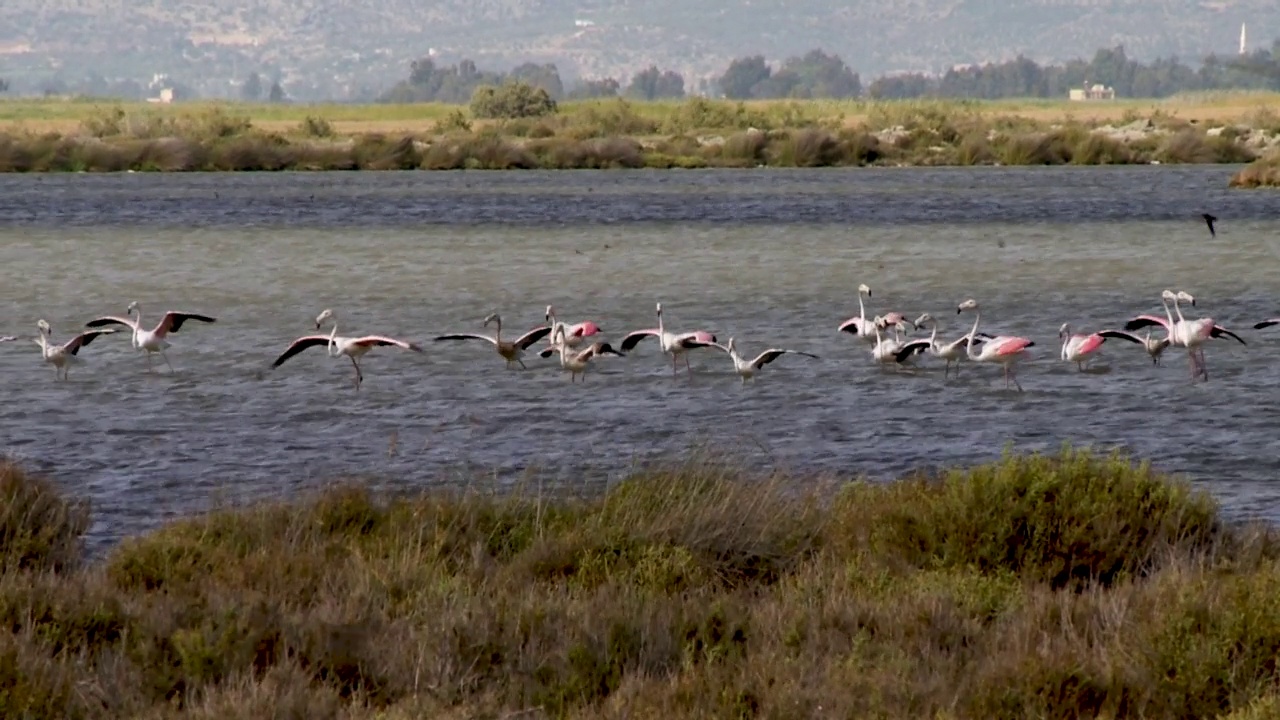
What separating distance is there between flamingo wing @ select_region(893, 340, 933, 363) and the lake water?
27 centimetres

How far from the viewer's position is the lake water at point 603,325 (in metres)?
16.1

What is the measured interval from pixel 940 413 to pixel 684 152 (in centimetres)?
7405

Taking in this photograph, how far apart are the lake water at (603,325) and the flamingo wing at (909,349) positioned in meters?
0.27

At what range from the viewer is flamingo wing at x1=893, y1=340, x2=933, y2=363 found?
66.4 feet

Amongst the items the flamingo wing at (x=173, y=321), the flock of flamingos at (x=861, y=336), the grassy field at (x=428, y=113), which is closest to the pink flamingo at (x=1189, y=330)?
the flock of flamingos at (x=861, y=336)

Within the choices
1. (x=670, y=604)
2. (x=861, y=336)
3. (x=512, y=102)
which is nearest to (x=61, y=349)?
(x=861, y=336)

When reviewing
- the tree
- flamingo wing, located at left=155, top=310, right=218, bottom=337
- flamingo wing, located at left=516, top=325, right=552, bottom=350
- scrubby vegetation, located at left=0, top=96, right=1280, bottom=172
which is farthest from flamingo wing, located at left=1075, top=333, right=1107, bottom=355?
the tree

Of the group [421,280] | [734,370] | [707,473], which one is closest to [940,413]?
[734,370]

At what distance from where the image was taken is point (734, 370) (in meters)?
21.5

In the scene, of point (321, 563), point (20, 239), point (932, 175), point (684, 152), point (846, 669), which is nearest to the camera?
point (846, 669)

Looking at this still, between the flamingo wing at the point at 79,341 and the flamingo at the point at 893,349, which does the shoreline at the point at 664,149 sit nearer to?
the flamingo at the point at 893,349

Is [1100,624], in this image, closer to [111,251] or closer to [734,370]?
[734,370]

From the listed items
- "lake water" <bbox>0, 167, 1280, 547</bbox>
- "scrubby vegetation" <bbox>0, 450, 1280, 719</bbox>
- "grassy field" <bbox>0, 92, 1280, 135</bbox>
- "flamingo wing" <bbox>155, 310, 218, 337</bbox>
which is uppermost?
"scrubby vegetation" <bbox>0, 450, 1280, 719</bbox>

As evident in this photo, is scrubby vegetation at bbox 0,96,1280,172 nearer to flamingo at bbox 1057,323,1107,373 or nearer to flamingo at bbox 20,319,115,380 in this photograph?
flamingo at bbox 20,319,115,380
